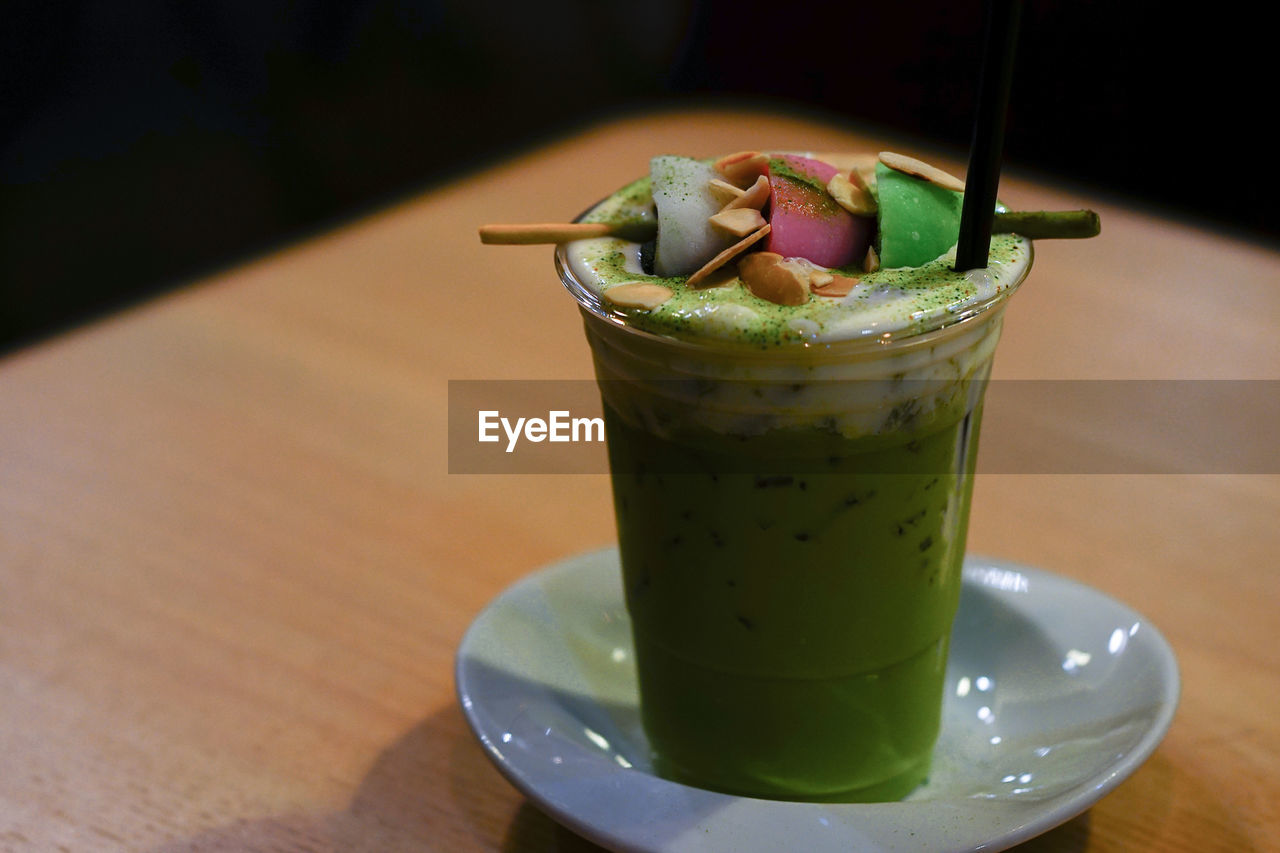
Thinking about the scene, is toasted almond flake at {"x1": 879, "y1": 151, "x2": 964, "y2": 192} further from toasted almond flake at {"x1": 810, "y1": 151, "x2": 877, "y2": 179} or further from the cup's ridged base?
the cup's ridged base

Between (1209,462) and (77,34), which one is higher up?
(77,34)

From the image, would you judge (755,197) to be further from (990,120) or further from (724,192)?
(990,120)

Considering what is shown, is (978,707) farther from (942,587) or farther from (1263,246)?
(1263,246)

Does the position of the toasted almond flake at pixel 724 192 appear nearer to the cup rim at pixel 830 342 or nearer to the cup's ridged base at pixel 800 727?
the cup rim at pixel 830 342

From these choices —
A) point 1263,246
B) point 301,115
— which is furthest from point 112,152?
point 1263,246

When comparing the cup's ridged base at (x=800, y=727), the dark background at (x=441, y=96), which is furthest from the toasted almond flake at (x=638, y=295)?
the dark background at (x=441, y=96)

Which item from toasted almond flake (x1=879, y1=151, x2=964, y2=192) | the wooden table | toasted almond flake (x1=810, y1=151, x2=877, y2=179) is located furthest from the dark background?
toasted almond flake (x1=879, y1=151, x2=964, y2=192)

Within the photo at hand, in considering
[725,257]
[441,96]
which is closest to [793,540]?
[725,257]
